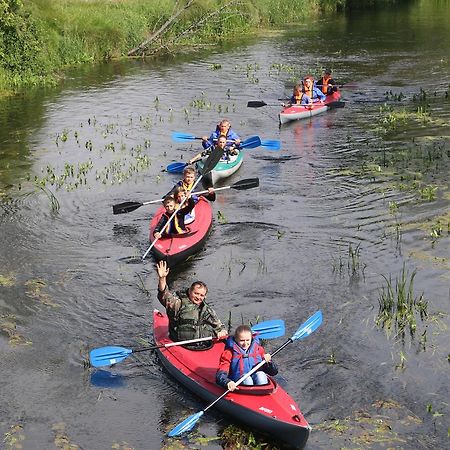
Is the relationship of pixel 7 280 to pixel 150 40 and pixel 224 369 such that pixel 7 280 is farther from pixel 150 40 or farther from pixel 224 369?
pixel 150 40

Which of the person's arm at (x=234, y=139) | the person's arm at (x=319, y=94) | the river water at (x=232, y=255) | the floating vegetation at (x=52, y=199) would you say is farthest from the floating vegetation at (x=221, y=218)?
the person's arm at (x=319, y=94)

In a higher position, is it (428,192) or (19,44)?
(19,44)

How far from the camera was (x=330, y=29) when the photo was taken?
39375 mm

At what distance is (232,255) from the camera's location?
45.3 feet

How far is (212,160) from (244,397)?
8.78m

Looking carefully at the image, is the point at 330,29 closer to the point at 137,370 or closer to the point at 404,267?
the point at 404,267

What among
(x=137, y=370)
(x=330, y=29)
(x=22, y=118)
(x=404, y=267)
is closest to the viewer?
(x=137, y=370)

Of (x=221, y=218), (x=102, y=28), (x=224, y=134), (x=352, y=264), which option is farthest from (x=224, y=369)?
(x=102, y=28)

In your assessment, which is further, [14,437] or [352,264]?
[352,264]

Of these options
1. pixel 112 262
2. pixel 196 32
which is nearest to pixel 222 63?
pixel 196 32

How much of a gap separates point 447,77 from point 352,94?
12.6 feet

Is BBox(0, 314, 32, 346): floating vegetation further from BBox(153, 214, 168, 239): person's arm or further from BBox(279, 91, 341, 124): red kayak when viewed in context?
BBox(279, 91, 341, 124): red kayak

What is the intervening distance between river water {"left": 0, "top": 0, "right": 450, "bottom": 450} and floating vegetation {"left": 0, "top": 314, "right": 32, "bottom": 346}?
0.03 metres

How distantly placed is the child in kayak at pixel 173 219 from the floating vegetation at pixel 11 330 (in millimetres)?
2818
